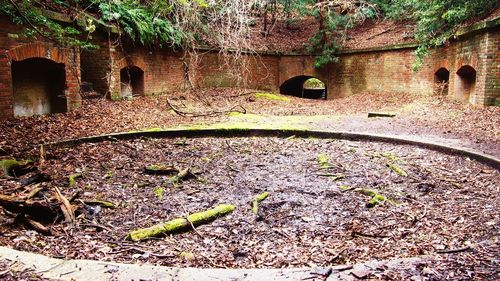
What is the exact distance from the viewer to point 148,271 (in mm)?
2367

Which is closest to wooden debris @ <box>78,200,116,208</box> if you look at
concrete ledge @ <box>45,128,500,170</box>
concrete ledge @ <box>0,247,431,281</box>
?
concrete ledge @ <box>0,247,431,281</box>

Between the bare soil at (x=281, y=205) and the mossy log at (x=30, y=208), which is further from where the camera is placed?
the mossy log at (x=30, y=208)

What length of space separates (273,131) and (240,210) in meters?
4.04

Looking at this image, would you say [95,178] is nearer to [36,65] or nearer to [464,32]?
[36,65]

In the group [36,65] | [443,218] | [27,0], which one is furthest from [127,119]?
[443,218]

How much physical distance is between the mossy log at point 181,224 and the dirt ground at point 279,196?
89 mm

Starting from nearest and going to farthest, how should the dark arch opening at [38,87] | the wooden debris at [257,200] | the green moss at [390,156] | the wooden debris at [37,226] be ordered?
the wooden debris at [37,226]
the wooden debris at [257,200]
the green moss at [390,156]
the dark arch opening at [38,87]

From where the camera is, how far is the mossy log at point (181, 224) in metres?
3.39

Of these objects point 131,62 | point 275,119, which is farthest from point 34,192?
point 131,62

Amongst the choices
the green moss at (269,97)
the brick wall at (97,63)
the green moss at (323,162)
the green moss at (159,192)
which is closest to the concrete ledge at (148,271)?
the green moss at (159,192)

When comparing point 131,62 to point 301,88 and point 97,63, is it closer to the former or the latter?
point 97,63

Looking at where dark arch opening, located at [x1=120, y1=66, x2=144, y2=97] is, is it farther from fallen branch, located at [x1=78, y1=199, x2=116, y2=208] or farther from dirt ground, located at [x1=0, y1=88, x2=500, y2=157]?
fallen branch, located at [x1=78, y1=199, x2=116, y2=208]

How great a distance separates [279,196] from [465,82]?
9668mm

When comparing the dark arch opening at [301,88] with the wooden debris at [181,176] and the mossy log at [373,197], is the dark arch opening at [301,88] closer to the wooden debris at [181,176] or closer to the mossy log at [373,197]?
the wooden debris at [181,176]
